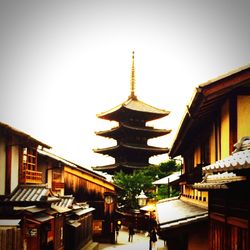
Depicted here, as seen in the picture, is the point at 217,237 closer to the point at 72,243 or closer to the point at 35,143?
the point at 35,143

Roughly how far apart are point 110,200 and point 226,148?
24.9m

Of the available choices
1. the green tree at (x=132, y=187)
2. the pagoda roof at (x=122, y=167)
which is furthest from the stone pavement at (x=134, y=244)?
the pagoda roof at (x=122, y=167)

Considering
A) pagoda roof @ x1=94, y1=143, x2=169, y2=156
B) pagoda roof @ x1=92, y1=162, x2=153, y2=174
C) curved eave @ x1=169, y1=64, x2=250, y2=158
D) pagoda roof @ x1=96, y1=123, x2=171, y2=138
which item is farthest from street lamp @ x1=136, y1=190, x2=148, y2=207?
curved eave @ x1=169, y1=64, x2=250, y2=158

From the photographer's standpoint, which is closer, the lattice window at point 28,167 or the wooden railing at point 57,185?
the lattice window at point 28,167

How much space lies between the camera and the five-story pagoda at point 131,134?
51.4m

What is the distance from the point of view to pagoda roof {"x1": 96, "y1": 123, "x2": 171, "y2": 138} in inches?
2036

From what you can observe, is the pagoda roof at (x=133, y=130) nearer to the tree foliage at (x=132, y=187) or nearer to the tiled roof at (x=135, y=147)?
the tiled roof at (x=135, y=147)

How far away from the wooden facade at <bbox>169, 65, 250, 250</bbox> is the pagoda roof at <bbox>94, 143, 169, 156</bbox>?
1514 inches

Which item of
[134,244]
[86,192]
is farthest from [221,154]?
[86,192]

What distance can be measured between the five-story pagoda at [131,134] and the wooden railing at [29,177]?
29.3 metres

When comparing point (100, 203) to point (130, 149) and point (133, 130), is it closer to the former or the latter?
point (130, 149)

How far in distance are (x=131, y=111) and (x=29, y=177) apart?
34.1 metres

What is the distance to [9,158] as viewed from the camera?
16906 millimetres

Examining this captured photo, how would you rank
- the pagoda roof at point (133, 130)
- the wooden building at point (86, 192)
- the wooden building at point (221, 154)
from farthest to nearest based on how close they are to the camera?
the pagoda roof at point (133, 130) → the wooden building at point (86, 192) → the wooden building at point (221, 154)
